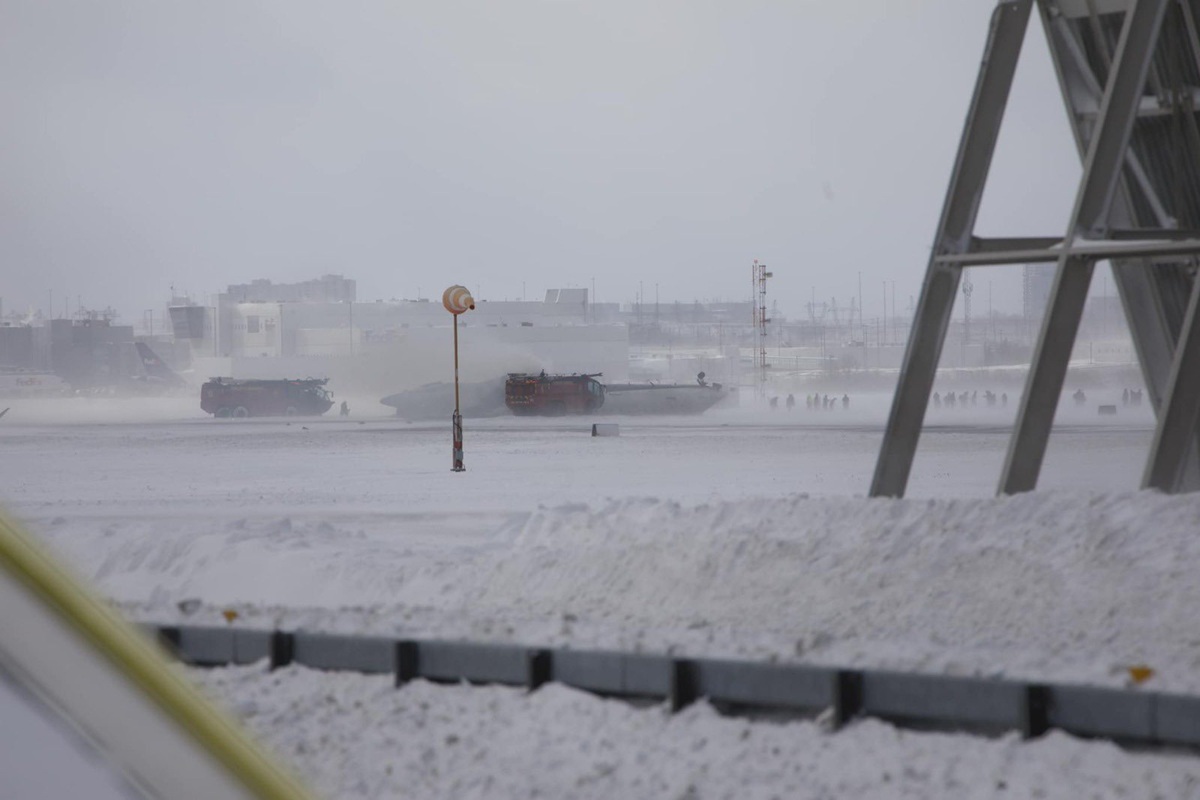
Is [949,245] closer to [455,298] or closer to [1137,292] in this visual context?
[1137,292]

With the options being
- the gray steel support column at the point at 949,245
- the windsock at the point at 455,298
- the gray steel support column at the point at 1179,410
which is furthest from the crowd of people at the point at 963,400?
the gray steel support column at the point at 1179,410

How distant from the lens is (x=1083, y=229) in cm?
947

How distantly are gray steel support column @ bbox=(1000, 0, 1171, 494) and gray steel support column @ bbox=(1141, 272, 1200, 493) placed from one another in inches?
Answer: 29.9

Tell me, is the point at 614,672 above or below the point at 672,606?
above

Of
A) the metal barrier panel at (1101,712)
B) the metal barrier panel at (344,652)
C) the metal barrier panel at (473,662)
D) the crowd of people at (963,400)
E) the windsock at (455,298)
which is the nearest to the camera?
the metal barrier panel at (1101,712)

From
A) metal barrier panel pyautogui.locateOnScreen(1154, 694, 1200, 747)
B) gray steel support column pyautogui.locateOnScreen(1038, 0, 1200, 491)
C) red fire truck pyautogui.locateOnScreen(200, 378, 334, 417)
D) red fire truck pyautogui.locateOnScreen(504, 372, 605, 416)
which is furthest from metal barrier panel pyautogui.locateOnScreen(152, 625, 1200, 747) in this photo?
red fire truck pyautogui.locateOnScreen(200, 378, 334, 417)

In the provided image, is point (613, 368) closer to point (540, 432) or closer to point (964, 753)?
point (540, 432)

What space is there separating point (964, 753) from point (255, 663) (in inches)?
151

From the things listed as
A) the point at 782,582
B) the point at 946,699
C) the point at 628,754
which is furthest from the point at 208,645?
the point at 946,699

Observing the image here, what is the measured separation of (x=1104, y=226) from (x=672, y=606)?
169 inches

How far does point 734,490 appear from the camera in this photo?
58.0ft

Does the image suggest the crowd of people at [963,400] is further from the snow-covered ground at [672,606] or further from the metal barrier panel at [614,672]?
the metal barrier panel at [614,672]

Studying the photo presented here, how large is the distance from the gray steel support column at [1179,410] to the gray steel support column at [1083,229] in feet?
2.49

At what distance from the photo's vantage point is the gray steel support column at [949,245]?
10227 mm
